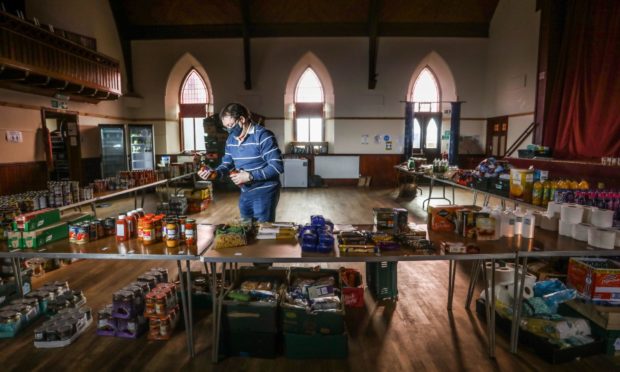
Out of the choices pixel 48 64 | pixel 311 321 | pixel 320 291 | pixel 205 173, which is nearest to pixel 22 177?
pixel 48 64

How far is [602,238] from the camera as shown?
7.88 feet

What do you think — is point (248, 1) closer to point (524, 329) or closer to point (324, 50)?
point (324, 50)

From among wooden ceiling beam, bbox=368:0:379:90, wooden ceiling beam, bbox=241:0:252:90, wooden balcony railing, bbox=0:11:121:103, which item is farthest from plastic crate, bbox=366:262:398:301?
wooden ceiling beam, bbox=241:0:252:90

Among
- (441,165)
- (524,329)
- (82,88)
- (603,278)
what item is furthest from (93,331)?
(82,88)

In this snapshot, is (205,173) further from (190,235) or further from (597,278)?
(597,278)

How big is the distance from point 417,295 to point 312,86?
390 inches

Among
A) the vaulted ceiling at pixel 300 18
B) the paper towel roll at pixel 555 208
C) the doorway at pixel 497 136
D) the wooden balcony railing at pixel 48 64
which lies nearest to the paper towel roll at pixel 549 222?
the paper towel roll at pixel 555 208

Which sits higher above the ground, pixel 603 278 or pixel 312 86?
pixel 312 86

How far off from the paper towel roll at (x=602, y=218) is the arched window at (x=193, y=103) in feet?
37.8

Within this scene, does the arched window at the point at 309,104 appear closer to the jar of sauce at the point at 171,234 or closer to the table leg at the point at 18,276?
the table leg at the point at 18,276

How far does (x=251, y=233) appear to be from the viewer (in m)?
2.62

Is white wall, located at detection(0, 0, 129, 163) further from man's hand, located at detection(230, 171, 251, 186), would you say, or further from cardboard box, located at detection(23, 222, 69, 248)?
man's hand, located at detection(230, 171, 251, 186)

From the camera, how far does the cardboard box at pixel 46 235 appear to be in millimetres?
2365

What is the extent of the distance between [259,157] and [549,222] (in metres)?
2.35
